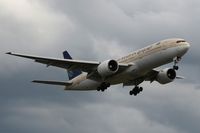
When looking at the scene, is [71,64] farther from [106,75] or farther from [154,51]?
→ [154,51]

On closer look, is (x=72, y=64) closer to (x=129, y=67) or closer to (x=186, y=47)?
(x=129, y=67)

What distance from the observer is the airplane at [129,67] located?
78.0 metres

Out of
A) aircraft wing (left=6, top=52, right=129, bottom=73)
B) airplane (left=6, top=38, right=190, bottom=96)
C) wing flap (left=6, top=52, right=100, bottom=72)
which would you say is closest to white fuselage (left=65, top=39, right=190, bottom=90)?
airplane (left=6, top=38, right=190, bottom=96)

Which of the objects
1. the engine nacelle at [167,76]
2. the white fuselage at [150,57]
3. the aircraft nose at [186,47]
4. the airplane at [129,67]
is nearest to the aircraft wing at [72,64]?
the airplane at [129,67]

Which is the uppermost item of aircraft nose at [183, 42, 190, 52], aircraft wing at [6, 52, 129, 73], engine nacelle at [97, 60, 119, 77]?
aircraft nose at [183, 42, 190, 52]

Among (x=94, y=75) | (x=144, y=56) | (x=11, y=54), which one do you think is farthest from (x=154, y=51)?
(x=11, y=54)

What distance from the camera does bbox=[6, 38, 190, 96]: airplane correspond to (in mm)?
78000

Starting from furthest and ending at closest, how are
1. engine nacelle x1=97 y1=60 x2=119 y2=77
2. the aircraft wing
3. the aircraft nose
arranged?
engine nacelle x1=97 y1=60 x2=119 y2=77
the aircraft wing
the aircraft nose

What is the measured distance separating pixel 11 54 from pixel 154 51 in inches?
568

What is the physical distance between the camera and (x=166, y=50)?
78062 millimetres

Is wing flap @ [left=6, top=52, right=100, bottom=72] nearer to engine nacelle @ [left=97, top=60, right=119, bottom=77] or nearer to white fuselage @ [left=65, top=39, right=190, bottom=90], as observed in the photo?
engine nacelle @ [left=97, top=60, right=119, bottom=77]

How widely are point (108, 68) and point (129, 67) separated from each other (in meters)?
2.17

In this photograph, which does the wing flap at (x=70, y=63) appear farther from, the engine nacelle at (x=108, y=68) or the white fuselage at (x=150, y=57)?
the white fuselage at (x=150, y=57)

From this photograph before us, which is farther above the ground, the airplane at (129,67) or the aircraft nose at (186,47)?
the aircraft nose at (186,47)
